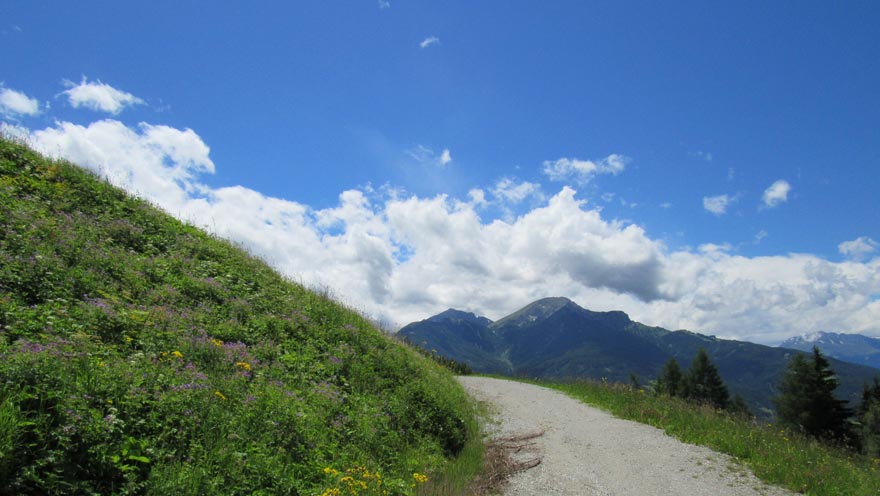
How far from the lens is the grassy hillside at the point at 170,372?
5031mm

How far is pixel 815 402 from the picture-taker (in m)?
42.0

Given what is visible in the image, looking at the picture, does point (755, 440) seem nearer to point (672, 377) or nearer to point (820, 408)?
point (820, 408)

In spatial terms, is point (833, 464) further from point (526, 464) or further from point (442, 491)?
point (442, 491)

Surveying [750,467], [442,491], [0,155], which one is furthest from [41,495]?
[0,155]

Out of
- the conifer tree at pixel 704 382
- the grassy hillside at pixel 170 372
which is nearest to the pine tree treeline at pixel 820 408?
the conifer tree at pixel 704 382

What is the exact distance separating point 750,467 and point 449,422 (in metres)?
7.16

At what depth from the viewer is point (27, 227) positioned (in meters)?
10.1

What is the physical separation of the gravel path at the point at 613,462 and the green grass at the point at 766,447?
0.51 meters

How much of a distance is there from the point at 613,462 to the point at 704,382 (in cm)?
6315

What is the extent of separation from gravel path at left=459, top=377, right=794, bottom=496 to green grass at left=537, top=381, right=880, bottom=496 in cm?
51

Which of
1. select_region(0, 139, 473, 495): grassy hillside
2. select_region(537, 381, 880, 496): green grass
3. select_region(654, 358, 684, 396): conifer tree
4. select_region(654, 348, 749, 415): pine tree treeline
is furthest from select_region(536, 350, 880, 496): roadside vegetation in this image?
select_region(654, 358, 684, 396): conifer tree

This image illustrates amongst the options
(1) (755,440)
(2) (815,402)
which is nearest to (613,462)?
(1) (755,440)

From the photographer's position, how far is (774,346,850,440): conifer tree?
4162 centimetres

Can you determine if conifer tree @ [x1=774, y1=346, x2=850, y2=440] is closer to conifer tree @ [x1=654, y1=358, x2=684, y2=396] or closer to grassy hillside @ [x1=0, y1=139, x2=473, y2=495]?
conifer tree @ [x1=654, y1=358, x2=684, y2=396]
